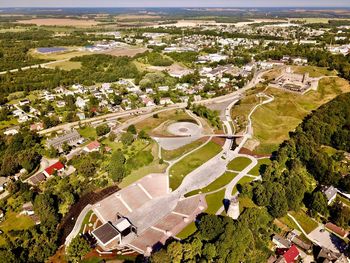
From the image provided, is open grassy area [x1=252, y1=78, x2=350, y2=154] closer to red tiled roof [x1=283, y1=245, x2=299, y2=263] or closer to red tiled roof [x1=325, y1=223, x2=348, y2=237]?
red tiled roof [x1=325, y1=223, x2=348, y2=237]

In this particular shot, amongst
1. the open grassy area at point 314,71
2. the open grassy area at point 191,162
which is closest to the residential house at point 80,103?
the open grassy area at point 191,162

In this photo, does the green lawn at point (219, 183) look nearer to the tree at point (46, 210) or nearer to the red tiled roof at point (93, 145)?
the tree at point (46, 210)

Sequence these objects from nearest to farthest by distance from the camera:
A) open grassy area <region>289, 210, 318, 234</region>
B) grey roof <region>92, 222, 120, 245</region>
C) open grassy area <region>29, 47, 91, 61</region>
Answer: grey roof <region>92, 222, 120, 245</region> < open grassy area <region>289, 210, 318, 234</region> < open grassy area <region>29, 47, 91, 61</region>

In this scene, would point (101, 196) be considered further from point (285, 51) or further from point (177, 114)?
point (285, 51)

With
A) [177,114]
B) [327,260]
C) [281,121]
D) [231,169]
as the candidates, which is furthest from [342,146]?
[177,114]

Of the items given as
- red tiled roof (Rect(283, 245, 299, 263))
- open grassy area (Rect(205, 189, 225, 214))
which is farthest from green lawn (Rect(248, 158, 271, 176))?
red tiled roof (Rect(283, 245, 299, 263))

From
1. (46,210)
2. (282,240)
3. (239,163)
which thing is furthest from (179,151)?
(46,210)

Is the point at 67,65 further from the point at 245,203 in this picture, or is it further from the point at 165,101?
the point at 245,203
